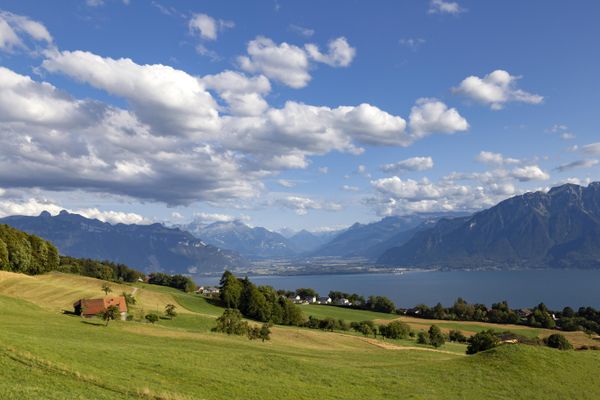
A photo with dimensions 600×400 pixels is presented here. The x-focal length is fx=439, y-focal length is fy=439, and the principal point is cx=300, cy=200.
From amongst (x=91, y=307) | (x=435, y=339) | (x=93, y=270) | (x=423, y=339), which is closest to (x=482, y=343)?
(x=435, y=339)

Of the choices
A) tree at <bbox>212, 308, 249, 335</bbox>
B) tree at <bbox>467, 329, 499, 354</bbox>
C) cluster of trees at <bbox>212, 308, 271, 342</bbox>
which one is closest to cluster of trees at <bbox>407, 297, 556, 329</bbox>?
tree at <bbox>467, 329, 499, 354</bbox>

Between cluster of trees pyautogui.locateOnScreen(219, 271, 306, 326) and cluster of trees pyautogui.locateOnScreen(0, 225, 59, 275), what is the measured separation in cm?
5488

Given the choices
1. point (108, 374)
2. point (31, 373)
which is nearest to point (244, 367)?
point (108, 374)

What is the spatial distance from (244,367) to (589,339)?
141 meters

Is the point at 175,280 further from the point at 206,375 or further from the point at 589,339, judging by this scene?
the point at 206,375

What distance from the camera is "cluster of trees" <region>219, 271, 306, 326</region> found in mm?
133500

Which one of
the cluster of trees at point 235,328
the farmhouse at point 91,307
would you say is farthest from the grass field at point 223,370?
the cluster of trees at point 235,328

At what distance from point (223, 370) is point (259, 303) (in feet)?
336

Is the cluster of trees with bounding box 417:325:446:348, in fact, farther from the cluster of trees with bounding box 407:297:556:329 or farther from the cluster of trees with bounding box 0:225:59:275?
the cluster of trees with bounding box 0:225:59:275

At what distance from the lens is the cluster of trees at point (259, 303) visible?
133500 millimetres

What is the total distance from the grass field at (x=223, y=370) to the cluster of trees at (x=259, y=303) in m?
75.4

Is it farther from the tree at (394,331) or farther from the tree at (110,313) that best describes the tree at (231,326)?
the tree at (394,331)

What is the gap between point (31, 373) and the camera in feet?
81.0

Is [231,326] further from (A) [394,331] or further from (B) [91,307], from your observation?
(A) [394,331]
